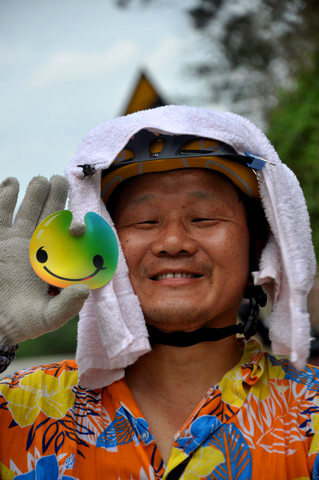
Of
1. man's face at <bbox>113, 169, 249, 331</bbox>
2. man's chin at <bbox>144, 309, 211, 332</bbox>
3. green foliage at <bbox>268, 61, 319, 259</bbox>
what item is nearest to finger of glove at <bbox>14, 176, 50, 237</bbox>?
man's face at <bbox>113, 169, 249, 331</bbox>

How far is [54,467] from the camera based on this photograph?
7.18 ft

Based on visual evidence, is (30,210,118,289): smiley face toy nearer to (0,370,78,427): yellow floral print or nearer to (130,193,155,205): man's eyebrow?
(130,193,155,205): man's eyebrow

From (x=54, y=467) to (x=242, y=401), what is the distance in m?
0.65

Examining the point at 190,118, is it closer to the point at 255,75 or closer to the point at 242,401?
the point at 242,401

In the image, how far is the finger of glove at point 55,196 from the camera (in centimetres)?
222

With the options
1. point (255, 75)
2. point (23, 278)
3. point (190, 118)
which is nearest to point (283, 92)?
point (255, 75)

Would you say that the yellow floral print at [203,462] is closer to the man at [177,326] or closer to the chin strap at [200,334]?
the man at [177,326]

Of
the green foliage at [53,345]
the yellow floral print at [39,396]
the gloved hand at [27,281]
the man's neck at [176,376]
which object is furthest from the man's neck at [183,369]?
the green foliage at [53,345]

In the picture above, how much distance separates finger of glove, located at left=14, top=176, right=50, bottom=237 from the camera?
2.20 m

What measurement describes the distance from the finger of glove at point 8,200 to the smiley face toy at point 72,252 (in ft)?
0.35

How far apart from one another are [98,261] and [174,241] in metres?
0.27

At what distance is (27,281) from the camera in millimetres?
2164

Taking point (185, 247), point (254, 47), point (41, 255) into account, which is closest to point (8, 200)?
point (41, 255)

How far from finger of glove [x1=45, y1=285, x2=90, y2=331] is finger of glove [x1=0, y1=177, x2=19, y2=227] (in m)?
0.30
